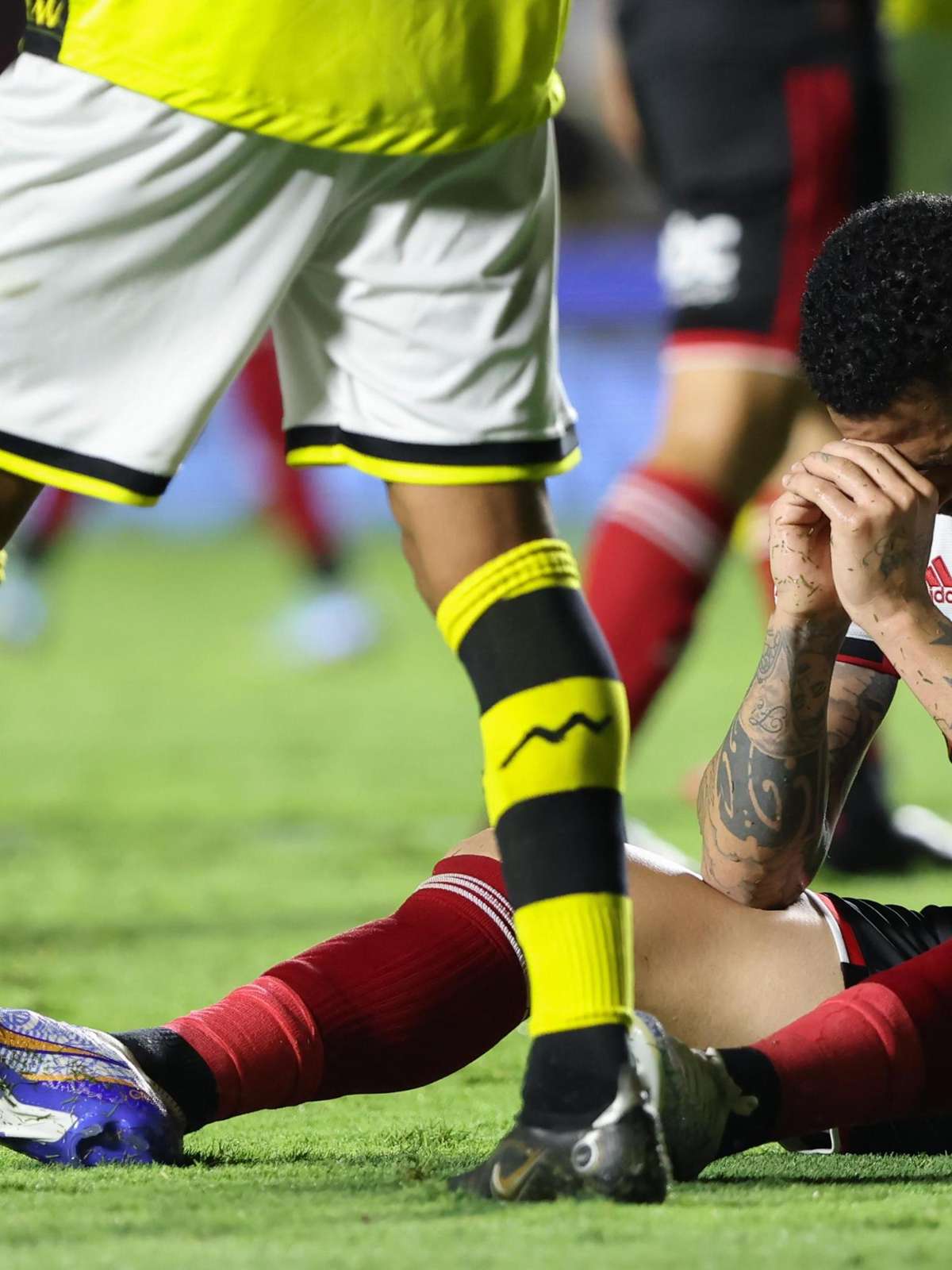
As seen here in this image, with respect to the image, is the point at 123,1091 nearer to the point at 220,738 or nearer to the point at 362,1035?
the point at 362,1035

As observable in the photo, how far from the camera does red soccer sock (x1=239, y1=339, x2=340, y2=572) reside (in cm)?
600

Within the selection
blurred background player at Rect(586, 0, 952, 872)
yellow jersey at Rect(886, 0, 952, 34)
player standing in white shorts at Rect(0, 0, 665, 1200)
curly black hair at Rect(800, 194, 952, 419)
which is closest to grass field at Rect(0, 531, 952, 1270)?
player standing in white shorts at Rect(0, 0, 665, 1200)

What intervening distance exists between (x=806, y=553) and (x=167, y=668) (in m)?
4.29

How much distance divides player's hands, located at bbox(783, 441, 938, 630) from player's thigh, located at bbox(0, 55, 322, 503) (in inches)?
16.5

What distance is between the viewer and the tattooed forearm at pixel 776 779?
5.44 ft

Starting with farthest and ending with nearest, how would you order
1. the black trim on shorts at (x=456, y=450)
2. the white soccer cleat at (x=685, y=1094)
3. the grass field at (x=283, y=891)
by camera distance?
the black trim on shorts at (x=456, y=450) → the white soccer cleat at (x=685, y=1094) → the grass field at (x=283, y=891)

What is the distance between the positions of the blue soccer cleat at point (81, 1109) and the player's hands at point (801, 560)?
24.0 inches

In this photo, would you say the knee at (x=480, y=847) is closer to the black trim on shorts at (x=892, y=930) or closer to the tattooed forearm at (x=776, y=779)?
the tattooed forearm at (x=776, y=779)

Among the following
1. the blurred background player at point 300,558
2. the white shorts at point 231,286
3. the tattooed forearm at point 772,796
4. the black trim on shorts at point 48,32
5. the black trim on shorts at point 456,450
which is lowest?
the blurred background player at point 300,558

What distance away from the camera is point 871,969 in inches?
68.4

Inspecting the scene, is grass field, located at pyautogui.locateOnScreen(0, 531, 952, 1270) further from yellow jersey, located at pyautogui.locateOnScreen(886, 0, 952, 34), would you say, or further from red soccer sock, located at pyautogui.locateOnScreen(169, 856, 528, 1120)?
yellow jersey, located at pyautogui.locateOnScreen(886, 0, 952, 34)

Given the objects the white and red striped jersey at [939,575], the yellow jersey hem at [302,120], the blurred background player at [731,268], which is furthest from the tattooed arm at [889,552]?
the blurred background player at [731,268]

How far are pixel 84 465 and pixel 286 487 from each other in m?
4.53

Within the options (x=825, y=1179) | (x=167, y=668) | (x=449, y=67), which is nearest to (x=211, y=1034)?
(x=825, y=1179)
